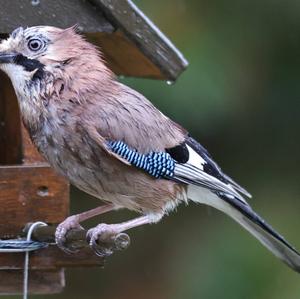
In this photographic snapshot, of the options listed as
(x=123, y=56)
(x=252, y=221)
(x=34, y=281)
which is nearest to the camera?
(x=34, y=281)

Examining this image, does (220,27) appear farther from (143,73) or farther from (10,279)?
(10,279)

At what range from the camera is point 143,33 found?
4645 millimetres

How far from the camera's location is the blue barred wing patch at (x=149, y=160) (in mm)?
4441

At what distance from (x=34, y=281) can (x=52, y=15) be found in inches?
39.0

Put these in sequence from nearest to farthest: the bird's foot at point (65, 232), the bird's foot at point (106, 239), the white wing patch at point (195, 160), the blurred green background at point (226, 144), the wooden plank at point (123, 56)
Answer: the bird's foot at point (106, 239)
the bird's foot at point (65, 232)
the white wing patch at point (195, 160)
the wooden plank at point (123, 56)
the blurred green background at point (226, 144)

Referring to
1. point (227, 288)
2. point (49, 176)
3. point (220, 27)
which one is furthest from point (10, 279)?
point (220, 27)

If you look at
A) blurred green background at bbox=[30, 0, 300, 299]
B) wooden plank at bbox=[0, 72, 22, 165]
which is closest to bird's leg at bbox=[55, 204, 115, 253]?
wooden plank at bbox=[0, 72, 22, 165]

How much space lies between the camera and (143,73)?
5.20 m

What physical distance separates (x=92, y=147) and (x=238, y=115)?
225 cm

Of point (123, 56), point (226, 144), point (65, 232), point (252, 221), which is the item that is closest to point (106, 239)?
point (65, 232)

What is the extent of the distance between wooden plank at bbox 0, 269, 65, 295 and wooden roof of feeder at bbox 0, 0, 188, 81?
883mm

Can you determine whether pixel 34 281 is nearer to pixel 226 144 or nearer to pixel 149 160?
pixel 149 160

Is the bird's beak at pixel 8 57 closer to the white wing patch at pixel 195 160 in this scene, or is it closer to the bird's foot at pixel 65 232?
the bird's foot at pixel 65 232

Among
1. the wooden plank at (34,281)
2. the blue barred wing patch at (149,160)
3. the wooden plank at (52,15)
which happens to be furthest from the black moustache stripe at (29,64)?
the wooden plank at (34,281)
